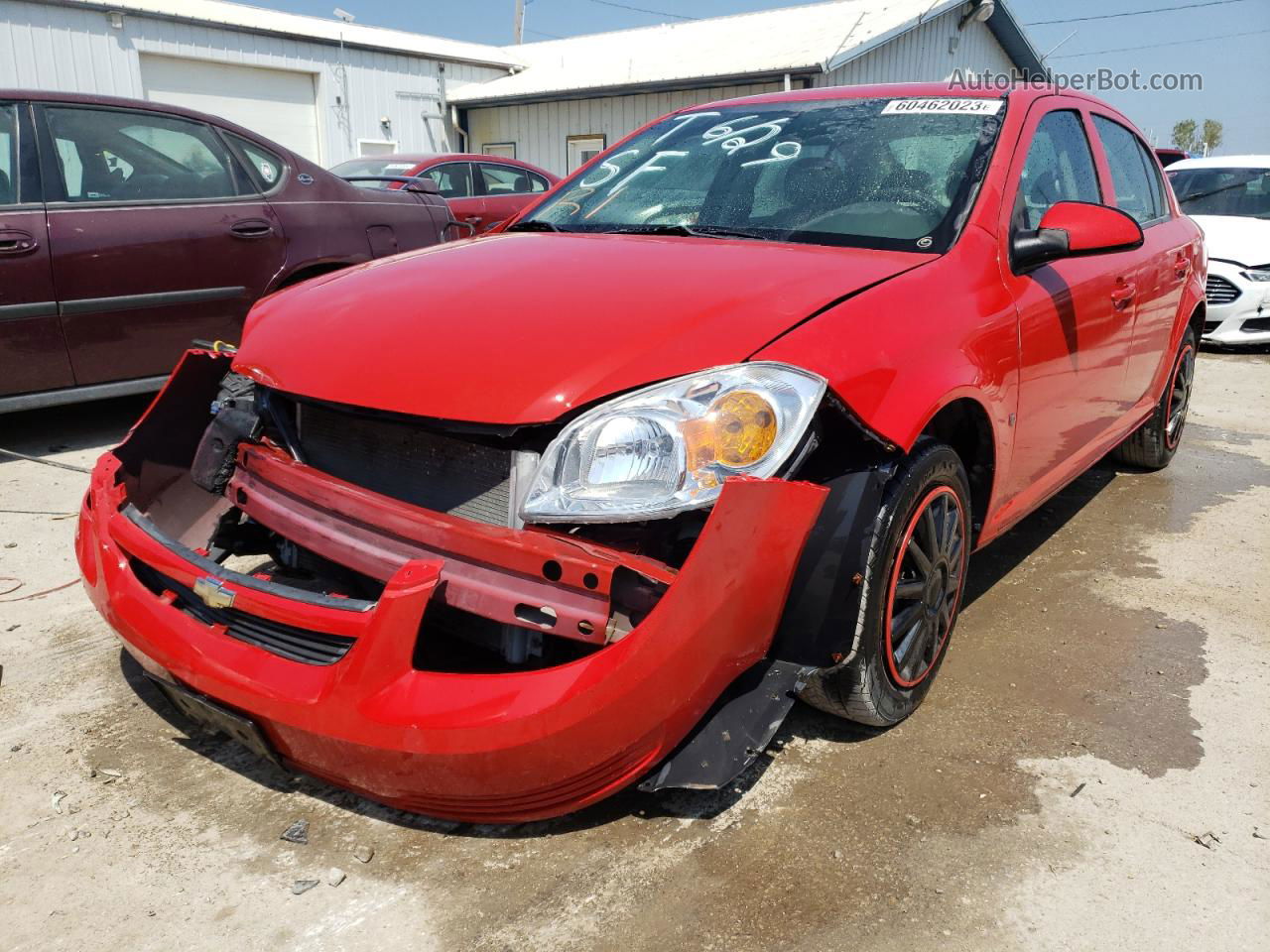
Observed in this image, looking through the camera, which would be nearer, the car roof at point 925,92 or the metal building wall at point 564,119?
the car roof at point 925,92

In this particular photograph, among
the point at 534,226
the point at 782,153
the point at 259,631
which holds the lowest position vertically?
the point at 259,631

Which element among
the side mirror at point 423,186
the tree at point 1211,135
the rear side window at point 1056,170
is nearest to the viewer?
the rear side window at point 1056,170

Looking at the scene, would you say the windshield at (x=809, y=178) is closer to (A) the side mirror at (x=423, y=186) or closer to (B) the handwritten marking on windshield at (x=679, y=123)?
(B) the handwritten marking on windshield at (x=679, y=123)

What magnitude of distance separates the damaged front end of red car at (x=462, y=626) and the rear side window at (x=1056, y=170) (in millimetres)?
1484

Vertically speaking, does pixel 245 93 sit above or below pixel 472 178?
above

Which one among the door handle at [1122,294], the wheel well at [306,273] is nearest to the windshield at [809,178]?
the door handle at [1122,294]

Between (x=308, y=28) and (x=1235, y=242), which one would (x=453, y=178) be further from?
(x=308, y=28)

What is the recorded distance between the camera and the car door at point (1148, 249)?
12.0 feet

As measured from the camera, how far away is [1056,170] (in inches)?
125

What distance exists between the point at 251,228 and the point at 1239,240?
27.6 feet

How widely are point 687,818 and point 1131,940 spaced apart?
858 mm

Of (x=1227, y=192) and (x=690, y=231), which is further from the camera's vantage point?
(x=1227, y=192)

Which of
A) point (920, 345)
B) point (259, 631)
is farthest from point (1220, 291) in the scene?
point (259, 631)

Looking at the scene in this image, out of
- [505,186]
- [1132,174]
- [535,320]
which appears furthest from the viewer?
[505,186]
